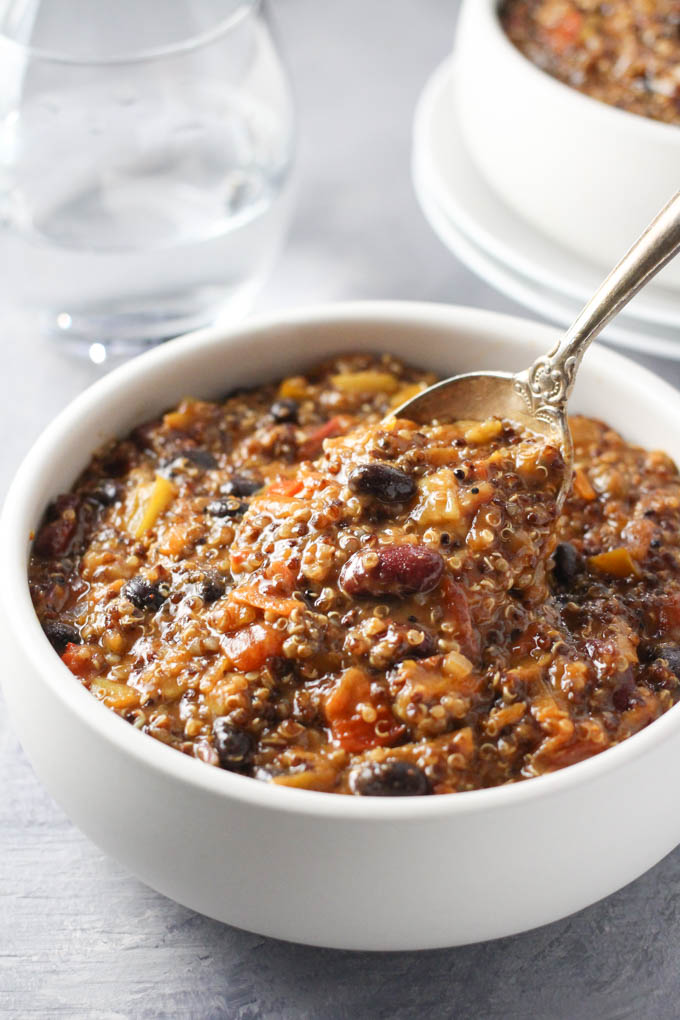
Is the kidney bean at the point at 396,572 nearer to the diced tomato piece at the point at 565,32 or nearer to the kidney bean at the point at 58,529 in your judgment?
the kidney bean at the point at 58,529

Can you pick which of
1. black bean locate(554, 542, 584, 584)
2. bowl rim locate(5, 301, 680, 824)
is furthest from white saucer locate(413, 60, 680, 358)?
black bean locate(554, 542, 584, 584)

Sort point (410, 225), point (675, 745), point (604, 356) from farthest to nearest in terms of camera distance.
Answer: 1. point (410, 225)
2. point (604, 356)
3. point (675, 745)

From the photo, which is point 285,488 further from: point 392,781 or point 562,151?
point 562,151

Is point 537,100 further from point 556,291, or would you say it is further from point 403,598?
point 403,598

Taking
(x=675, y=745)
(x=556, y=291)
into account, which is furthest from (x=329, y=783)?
(x=556, y=291)

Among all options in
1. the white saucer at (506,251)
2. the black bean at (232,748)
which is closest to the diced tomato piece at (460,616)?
the black bean at (232,748)
